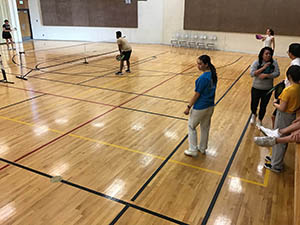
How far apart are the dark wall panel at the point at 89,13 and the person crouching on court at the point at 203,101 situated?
16.4m

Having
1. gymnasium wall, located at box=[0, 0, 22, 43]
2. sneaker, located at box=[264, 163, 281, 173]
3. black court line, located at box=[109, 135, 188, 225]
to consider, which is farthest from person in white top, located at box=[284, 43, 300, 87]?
gymnasium wall, located at box=[0, 0, 22, 43]

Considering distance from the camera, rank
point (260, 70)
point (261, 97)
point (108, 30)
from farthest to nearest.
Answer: point (108, 30), point (261, 97), point (260, 70)

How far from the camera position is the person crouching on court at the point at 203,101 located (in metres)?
3.71

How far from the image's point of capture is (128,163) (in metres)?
4.13

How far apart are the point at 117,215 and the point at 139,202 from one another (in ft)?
1.11

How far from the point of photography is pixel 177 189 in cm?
352

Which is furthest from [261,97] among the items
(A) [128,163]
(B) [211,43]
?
(B) [211,43]

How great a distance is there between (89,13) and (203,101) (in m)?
18.9

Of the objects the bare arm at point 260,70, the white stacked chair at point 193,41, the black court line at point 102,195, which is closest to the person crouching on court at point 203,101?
the bare arm at point 260,70

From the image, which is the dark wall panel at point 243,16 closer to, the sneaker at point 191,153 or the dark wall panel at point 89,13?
the dark wall panel at point 89,13

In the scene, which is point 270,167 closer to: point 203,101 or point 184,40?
point 203,101

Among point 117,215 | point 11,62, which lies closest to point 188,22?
point 11,62

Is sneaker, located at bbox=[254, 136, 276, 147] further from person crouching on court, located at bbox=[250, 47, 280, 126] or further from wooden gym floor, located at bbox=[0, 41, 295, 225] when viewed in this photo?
person crouching on court, located at bbox=[250, 47, 280, 126]

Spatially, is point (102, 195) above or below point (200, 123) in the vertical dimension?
below
